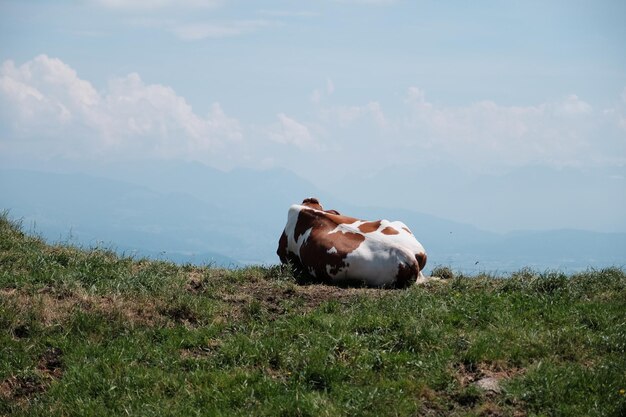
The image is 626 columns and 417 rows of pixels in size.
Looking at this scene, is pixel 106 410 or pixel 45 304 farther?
pixel 45 304

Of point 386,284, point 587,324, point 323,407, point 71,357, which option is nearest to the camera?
point 323,407

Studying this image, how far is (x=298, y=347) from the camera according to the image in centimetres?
1081

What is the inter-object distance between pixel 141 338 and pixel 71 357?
101 cm

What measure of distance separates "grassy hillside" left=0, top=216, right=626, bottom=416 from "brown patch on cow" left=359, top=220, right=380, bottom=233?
2.26 m

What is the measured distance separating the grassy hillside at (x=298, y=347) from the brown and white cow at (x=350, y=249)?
1.21m

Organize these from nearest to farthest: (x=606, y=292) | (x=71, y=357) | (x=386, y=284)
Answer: (x=71, y=357) → (x=606, y=292) → (x=386, y=284)

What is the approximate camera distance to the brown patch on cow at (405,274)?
1528 cm

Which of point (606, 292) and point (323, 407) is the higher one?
point (606, 292)

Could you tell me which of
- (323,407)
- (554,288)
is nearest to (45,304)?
(323,407)

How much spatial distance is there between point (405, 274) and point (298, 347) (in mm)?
4936

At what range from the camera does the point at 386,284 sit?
15.3 meters

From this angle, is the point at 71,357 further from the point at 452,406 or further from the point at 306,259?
the point at 306,259

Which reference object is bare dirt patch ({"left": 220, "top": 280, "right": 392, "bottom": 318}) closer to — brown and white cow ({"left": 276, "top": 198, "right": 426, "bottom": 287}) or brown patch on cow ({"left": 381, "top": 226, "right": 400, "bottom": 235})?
brown and white cow ({"left": 276, "top": 198, "right": 426, "bottom": 287})

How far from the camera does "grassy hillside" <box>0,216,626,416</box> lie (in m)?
9.50
